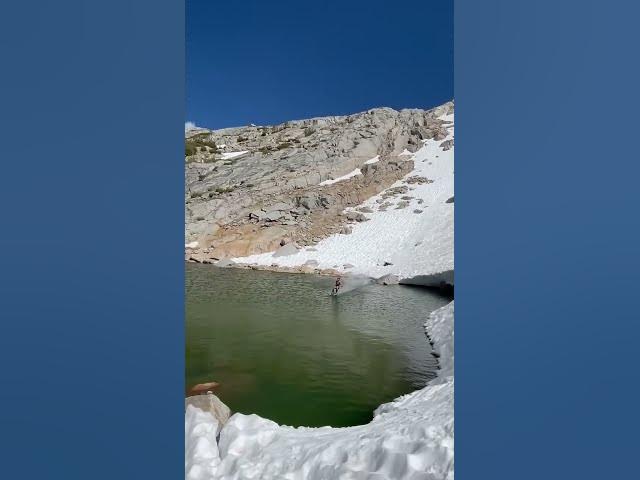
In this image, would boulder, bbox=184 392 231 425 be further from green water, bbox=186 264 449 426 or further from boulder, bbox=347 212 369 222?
boulder, bbox=347 212 369 222

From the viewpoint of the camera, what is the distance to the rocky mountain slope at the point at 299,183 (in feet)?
48.5

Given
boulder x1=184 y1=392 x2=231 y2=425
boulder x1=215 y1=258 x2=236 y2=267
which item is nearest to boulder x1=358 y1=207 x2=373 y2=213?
boulder x1=215 y1=258 x2=236 y2=267

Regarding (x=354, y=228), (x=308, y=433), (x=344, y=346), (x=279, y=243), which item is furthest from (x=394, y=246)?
(x=308, y=433)

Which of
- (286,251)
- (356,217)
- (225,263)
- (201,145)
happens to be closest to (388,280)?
(286,251)

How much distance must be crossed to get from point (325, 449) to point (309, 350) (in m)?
2.86

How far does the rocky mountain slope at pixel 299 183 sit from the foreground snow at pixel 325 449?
1184cm

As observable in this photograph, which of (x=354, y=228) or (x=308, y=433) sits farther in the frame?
(x=354, y=228)

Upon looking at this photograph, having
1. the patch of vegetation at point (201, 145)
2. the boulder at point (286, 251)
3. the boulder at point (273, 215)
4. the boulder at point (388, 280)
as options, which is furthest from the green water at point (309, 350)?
the patch of vegetation at point (201, 145)

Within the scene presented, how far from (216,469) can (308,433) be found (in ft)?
2.08

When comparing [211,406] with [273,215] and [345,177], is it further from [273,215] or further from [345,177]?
[345,177]

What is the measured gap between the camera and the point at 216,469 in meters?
2.20

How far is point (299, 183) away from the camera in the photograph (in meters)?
17.8

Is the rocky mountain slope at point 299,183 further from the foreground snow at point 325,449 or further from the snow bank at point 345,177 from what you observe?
the foreground snow at point 325,449

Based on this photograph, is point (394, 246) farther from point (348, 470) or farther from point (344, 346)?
point (348, 470)
